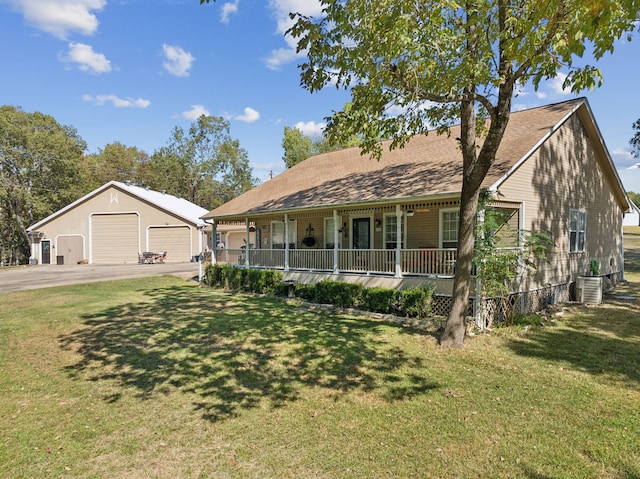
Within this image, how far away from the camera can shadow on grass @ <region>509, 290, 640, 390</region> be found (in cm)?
628

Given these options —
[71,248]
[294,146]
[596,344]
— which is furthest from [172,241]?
[596,344]

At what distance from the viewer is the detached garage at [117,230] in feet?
97.5

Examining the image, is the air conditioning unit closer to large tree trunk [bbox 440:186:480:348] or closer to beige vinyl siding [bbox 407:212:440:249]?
beige vinyl siding [bbox 407:212:440:249]

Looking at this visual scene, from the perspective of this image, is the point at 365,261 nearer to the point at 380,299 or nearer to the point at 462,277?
the point at 380,299

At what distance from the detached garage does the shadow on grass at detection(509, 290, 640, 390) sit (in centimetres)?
2548

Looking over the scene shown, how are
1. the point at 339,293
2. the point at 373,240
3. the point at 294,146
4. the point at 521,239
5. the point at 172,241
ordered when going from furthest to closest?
the point at 294,146 → the point at 172,241 → the point at 373,240 → the point at 339,293 → the point at 521,239

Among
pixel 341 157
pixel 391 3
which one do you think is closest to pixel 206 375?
pixel 391 3

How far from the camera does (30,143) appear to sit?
110 feet

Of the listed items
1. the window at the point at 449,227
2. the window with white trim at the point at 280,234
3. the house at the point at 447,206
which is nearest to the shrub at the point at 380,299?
the house at the point at 447,206

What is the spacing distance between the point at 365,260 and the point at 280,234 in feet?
21.9

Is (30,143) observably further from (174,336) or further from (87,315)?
(174,336)

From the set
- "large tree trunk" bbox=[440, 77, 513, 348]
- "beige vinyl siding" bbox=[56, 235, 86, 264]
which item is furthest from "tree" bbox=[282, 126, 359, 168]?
"large tree trunk" bbox=[440, 77, 513, 348]

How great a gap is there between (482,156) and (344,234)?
913 cm

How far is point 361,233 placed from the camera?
1474 centimetres
